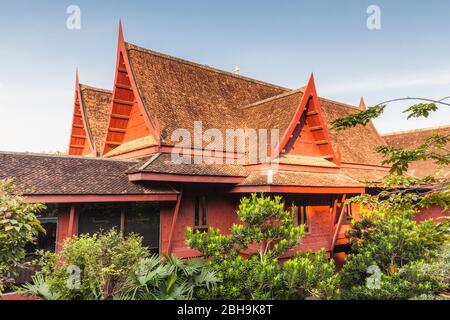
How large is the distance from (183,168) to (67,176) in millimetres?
3591

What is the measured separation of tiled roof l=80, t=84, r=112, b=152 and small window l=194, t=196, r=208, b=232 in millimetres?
6431

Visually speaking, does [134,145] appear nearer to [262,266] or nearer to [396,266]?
[262,266]

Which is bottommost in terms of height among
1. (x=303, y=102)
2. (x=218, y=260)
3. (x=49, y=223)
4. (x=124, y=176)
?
(x=218, y=260)

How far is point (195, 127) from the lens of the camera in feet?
43.0

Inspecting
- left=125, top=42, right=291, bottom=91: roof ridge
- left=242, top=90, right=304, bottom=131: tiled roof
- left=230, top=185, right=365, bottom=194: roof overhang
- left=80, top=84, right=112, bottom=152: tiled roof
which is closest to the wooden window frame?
left=230, top=185, right=365, bottom=194: roof overhang

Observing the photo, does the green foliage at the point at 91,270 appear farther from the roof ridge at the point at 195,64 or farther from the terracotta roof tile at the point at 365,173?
the terracotta roof tile at the point at 365,173

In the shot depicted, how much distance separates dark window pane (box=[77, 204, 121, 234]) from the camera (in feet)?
31.2

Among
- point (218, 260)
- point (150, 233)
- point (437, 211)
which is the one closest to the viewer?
point (218, 260)

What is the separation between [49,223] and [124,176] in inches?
101

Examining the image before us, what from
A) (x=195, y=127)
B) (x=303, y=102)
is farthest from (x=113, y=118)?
(x=303, y=102)

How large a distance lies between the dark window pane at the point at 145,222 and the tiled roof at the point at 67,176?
93 cm

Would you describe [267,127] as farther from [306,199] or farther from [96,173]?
[96,173]

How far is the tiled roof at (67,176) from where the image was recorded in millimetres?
8398

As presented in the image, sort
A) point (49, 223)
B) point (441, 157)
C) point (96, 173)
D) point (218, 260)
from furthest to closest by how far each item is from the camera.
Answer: point (96, 173)
point (49, 223)
point (218, 260)
point (441, 157)
